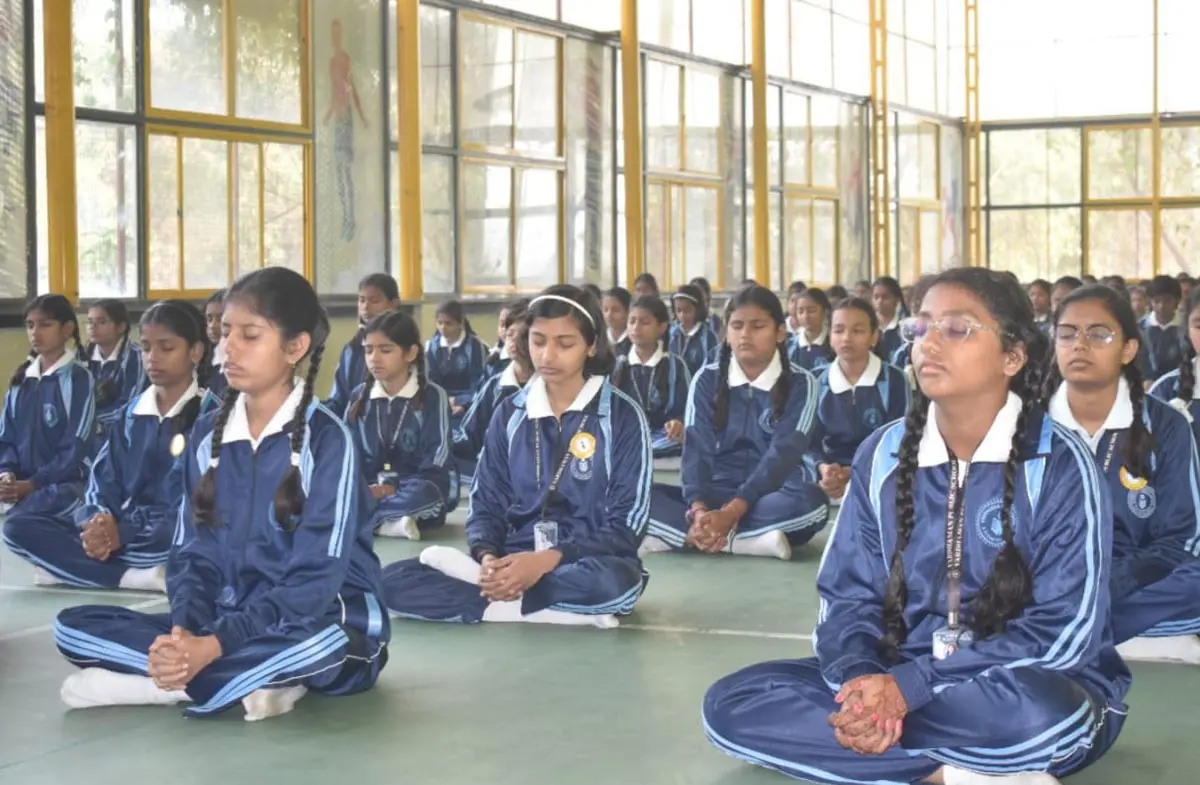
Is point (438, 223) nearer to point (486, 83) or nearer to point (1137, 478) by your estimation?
point (486, 83)

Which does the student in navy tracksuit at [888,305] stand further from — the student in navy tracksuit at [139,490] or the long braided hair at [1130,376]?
the long braided hair at [1130,376]

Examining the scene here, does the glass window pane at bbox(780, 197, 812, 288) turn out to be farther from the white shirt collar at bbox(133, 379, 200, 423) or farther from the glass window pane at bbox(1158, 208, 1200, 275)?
the white shirt collar at bbox(133, 379, 200, 423)

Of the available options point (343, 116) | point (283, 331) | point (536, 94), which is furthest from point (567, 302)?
point (536, 94)

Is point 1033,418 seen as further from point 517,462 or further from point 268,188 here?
point 268,188

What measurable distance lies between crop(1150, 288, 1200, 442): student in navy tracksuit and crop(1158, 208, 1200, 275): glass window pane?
607 inches

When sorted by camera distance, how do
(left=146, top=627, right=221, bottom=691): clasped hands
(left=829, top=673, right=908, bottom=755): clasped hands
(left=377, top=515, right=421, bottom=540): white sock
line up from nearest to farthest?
(left=829, top=673, right=908, bottom=755): clasped hands → (left=146, top=627, right=221, bottom=691): clasped hands → (left=377, top=515, right=421, bottom=540): white sock

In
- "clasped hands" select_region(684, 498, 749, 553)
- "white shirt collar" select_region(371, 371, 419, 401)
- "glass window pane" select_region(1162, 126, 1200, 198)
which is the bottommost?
"clasped hands" select_region(684, 498, 749, 553)

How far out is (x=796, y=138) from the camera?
57.1 ft

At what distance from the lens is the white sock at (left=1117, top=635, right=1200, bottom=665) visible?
12.5 feet

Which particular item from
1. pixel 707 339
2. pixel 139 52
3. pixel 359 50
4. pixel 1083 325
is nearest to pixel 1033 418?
pixel 1083 325

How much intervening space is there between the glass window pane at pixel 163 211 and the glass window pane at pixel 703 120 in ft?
21.5

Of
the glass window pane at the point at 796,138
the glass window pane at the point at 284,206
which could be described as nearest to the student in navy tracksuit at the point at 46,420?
the glass window pane at the point at 284,206

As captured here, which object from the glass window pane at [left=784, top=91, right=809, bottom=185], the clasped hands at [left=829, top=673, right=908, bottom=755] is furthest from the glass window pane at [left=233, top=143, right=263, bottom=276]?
the glass window pane at [left=784, top=91, right=809, bottom=185]

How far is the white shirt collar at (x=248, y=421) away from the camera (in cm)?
348
